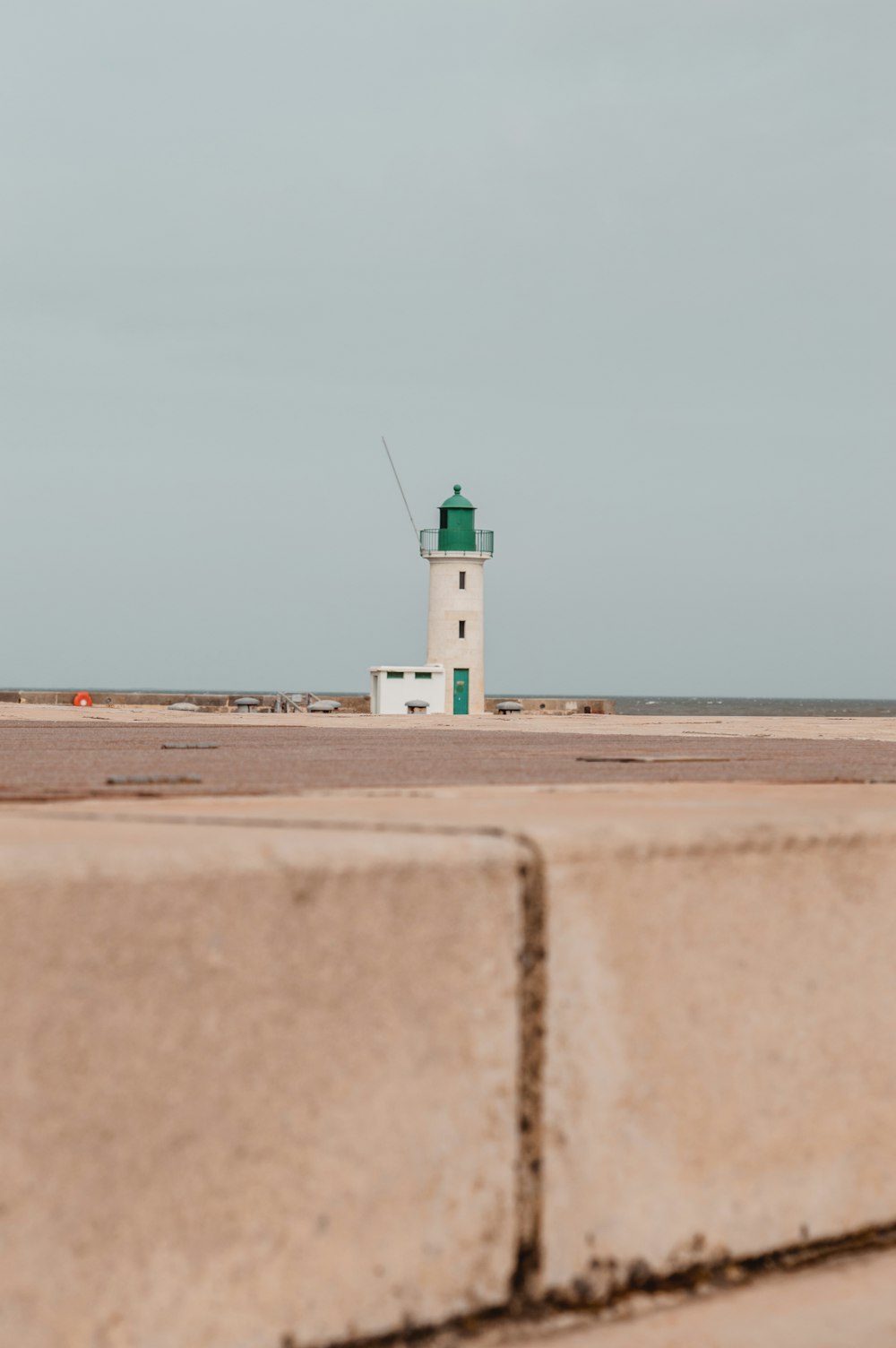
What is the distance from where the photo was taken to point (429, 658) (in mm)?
42281

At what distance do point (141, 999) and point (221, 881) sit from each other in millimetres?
136

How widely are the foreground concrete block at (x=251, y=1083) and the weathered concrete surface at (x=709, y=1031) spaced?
0.30 feet

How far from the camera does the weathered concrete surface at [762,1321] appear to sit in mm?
1675

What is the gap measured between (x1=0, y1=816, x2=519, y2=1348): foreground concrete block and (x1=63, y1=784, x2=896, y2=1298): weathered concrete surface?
0.09 meters

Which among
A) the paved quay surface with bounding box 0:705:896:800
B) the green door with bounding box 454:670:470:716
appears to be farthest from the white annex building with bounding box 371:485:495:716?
the paved quay surface with bounding box 0:705:896:800

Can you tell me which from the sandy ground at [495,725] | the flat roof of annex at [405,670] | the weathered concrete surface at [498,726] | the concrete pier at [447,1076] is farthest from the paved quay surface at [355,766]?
the flat roof of annex at [405,670]

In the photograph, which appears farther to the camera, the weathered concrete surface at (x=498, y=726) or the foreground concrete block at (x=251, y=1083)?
the weathered concrete surface at (x=498, y=726)

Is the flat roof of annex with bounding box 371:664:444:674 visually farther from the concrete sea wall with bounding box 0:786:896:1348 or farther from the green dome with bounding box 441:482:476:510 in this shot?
the concrete sea wall with bounding box 0:786:896:1348

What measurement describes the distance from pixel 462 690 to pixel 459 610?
7.79 feet

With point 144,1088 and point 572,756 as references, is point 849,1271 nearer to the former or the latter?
point 144,1088

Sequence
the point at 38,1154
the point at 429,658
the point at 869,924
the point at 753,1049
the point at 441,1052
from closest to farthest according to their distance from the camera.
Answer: the point at 38,1154, the point at 441,1052, the point at 753,1049, the point at 869,924, the point at 429,658

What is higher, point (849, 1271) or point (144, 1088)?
point (144, 1088)

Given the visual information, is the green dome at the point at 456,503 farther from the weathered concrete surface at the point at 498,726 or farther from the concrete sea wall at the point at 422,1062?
the concrete sea wall at the point at 422,1062

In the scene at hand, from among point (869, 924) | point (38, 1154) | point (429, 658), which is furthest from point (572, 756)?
point (429, 658)
